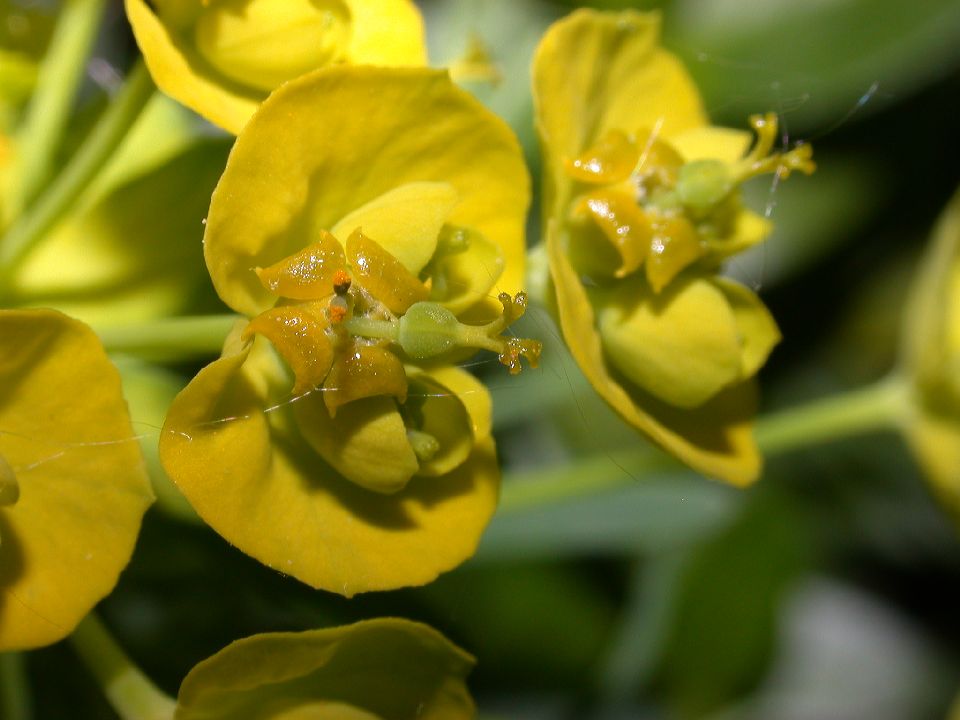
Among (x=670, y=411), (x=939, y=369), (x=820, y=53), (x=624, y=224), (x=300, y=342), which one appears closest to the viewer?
(x=300, y=342)

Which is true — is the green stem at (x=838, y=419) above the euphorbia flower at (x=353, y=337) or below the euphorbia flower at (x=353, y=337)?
below

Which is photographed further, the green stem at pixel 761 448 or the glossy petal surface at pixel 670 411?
the green stem at pixel 761 448

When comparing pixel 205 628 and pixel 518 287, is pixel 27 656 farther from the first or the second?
pixel 518 287

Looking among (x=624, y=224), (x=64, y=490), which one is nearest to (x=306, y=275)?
(x=64, y=490)

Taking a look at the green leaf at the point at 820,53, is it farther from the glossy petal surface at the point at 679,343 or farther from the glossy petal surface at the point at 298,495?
the glossy petal surface at the point at 298,495

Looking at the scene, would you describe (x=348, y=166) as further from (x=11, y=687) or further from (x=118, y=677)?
(x=11, y=687)

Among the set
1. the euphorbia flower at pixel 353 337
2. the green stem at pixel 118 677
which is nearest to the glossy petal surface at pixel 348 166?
the euphorbia flower at pixel 353 337

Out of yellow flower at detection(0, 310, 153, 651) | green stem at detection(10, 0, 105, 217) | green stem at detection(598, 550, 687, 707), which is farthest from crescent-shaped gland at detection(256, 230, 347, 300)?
green stem at detection(598, 550, 687, 707)

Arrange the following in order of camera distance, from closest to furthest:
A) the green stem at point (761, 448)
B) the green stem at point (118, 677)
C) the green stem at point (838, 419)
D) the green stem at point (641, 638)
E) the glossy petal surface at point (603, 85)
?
the green stem at point (118, 677) → the glossy petal surface at point (603, 85) → the green stem at point (761, 448) → the green stem at point (838, 419) → the green stem at point (641, 638)
